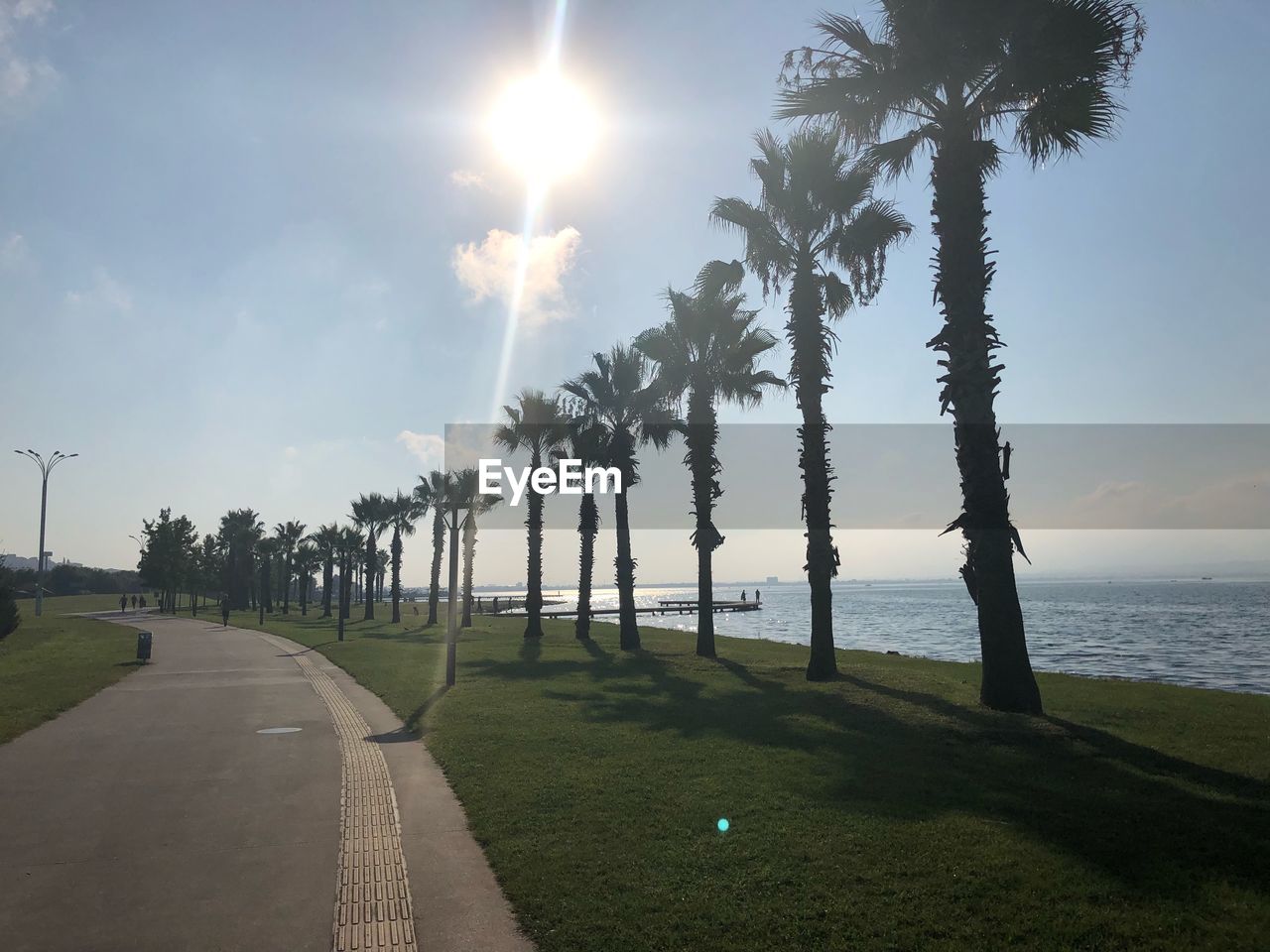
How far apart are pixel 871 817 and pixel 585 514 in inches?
1048

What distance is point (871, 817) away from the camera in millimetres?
7941

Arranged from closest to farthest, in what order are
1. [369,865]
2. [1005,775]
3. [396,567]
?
[369,865] → [1005,775] → [396,567]

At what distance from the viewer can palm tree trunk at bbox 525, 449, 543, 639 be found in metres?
38.2

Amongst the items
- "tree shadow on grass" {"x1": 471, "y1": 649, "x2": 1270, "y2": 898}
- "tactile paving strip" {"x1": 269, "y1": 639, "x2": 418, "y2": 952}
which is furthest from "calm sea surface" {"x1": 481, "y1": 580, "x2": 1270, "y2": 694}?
"tactile paving strip" {"x1": 269, "y1": 639, "x2": 418, "y2": 952}

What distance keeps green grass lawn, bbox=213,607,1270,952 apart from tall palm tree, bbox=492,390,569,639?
21.6 m

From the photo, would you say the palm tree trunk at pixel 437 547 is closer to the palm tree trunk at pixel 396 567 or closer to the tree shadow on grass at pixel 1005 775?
the palm tree trunk at pixel 396 567

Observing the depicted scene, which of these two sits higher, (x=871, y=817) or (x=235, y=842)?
(x=871, y=817)

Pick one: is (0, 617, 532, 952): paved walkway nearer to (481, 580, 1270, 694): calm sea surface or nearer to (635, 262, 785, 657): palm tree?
(635, 262, 785, 657): palm tree

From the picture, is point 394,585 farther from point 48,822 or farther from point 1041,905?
point 1041,905

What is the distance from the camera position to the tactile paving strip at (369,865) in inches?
226

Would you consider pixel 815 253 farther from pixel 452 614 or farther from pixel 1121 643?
pixel 1121 643

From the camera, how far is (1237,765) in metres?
9.73

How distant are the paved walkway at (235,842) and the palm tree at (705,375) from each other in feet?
43.5

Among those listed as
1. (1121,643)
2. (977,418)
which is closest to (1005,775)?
(977,418)
